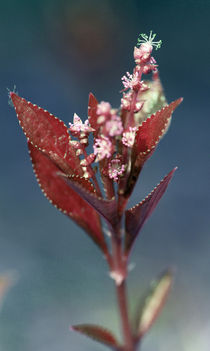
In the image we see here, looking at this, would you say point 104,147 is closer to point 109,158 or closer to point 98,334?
point 109,158

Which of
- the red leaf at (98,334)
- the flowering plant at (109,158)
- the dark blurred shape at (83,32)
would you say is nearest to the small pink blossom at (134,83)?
the flowering plant at (109,158)

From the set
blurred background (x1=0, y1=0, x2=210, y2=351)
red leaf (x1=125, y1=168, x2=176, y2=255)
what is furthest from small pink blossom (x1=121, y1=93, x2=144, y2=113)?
blurred background (x1=0, y1=0, x2=210, y2=351)

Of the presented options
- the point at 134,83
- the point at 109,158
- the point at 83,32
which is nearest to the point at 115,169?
the point at 109,158

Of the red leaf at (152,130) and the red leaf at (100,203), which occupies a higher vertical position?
the red leaf at (152,130)

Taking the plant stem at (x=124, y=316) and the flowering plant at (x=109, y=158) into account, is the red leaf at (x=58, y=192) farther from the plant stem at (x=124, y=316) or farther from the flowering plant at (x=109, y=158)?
the plant stem at (x=124, y=316)

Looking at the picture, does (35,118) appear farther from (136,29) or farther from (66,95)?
(136,29)

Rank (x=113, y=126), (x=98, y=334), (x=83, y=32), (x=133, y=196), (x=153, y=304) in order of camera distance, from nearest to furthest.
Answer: (x=113, y=126)
(x=98, y=334)
(x=153, y=304)
(x=133, y=196)
(x=83, y=32)
